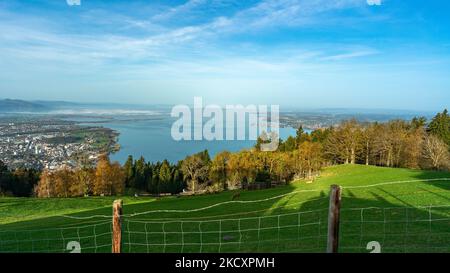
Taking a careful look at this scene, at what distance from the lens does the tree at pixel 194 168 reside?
1790 inches

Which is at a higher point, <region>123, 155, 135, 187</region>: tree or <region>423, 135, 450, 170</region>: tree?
<region>423, 135, 450, 170</region>: tree

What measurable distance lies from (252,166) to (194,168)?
7867 mm

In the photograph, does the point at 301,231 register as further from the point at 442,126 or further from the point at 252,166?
the point at 442,126

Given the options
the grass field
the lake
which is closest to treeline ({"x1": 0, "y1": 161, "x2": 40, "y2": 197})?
the lake

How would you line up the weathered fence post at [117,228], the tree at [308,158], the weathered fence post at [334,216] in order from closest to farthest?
1. the weathered fence post at [334,216]
2. the weathered fence post at [117,228]
3. the tree at [308,158]

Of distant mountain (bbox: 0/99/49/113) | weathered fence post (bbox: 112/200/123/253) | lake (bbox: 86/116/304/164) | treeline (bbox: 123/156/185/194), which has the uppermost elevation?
distant mountain (bbox: 0/99/49/113)

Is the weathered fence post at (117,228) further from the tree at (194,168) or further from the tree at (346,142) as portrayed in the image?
the tree at (346,142)

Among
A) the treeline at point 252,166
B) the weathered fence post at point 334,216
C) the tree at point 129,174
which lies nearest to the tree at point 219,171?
the treeline at point 252,166

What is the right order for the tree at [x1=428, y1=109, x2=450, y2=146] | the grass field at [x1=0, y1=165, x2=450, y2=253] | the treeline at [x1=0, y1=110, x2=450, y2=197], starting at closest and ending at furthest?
the grass field at [x1=0, y1=165, x2=450, y2=253]
the treeline at [x1=0, y1=110, x2=450, y2=197]
the tree at [x1=428, y1=109, x2=450, y2=146]

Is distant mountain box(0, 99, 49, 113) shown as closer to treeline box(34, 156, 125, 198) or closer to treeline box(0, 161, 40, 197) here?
treeline box(0, 161, 40, 197)

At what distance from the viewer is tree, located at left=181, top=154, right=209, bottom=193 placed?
45.5 metres

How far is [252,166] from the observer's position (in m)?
45.2
